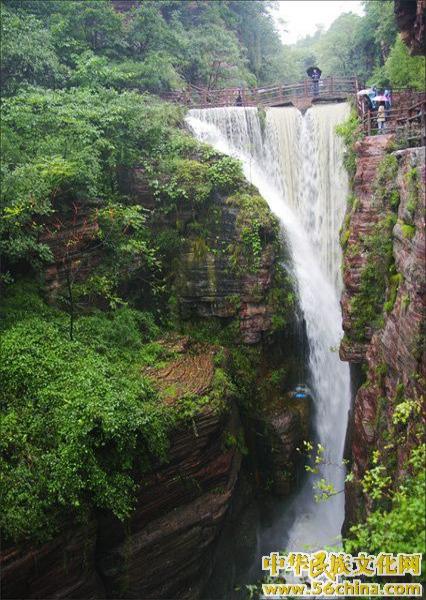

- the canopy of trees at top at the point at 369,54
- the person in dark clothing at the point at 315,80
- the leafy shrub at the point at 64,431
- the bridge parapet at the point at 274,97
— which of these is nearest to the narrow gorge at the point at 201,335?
the leafy shrub at the point at 64,431

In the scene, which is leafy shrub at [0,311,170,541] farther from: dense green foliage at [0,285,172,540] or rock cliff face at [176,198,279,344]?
rock cliff face at [176,198,279,344]

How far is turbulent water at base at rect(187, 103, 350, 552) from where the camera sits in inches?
504

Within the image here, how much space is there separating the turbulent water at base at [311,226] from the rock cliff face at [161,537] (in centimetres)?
306

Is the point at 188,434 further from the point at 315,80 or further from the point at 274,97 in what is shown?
the point at 274,97

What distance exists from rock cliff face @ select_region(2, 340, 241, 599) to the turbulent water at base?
3060mm

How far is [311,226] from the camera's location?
53.2ft

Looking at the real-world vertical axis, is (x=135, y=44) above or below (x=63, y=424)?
above

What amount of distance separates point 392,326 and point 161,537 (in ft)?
20.6

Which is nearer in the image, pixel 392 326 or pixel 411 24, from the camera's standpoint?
pixel 392 326

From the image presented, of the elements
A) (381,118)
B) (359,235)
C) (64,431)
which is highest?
(381,118)

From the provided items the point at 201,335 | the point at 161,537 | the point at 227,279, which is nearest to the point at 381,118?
the point at 227,279

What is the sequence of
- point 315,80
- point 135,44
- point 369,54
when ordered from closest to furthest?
1. point 315,80
2. point 135,44
3. point 369,54

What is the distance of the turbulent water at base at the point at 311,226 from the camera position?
12.8 meters

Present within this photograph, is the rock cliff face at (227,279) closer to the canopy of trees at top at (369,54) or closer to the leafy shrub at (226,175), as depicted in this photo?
the leafy shrub at (226,175)
